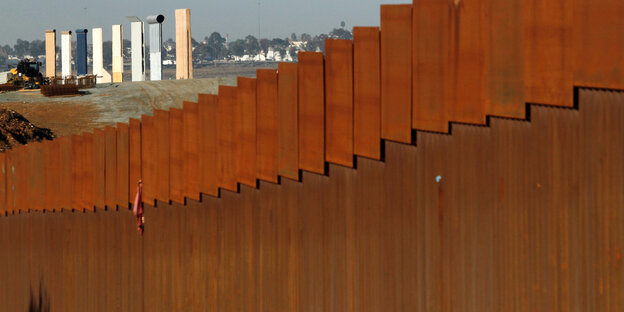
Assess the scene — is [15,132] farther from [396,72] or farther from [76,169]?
[396,72]

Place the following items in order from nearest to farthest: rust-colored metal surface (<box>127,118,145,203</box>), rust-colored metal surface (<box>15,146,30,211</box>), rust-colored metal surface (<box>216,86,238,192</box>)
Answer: rust-colored metal surface (<box>216,86,238,192</box>)
rust-colored metal surface (<box>127,118,145,203</box>)
rust-colored metal surface (<box>15,146,30,211</box>)

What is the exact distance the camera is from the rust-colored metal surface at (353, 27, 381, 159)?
10695 mm

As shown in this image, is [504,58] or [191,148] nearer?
[504,58]

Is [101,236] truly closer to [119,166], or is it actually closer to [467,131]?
[119,166]

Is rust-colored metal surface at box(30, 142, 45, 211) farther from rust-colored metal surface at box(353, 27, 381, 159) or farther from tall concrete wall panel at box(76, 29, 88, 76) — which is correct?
tall concrete wall panel at box(76, 29, 88, 76)

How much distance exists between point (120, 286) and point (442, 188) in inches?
311

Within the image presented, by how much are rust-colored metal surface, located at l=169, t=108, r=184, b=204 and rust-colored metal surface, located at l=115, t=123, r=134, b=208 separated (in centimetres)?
137

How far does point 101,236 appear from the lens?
55.5ft

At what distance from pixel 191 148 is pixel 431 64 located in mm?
5170

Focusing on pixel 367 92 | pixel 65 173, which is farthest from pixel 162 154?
pixel 367 92

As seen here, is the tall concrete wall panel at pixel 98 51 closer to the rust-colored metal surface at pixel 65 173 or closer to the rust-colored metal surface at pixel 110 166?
the rust-colored metal surface at pixel 65 173

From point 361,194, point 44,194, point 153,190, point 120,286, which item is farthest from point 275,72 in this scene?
point 44,194

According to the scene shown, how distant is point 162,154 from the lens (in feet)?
48.5

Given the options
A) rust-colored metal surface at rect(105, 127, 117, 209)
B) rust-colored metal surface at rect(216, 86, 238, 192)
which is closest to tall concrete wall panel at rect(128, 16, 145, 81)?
rust-colored metal surface at rect(105, 127, 117, 209)
